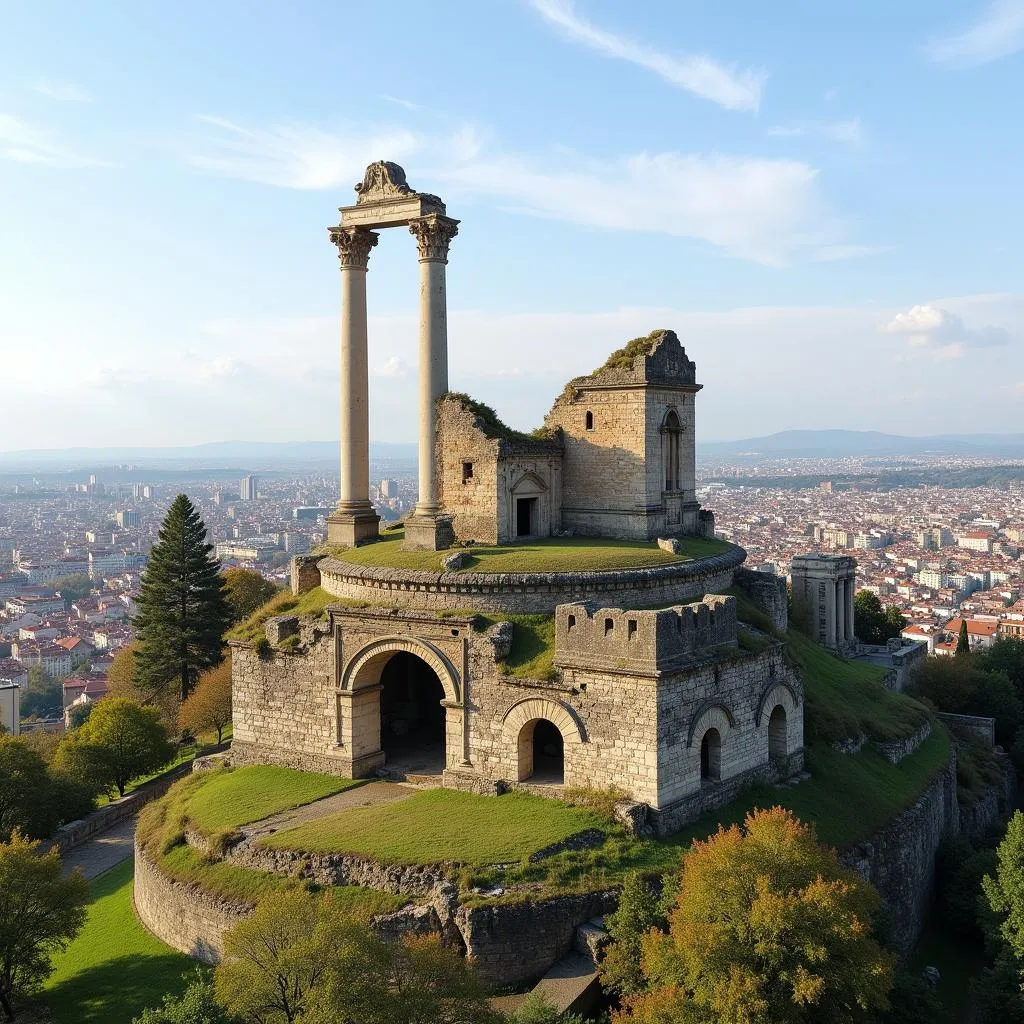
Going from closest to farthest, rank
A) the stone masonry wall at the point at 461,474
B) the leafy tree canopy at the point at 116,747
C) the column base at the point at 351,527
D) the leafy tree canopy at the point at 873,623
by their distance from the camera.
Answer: the stone masonry wall at the point at 461,474
the leafy tree canopy at the point at 116,747
the column base at the point at 351,527
the leafy tree canopy at the point at 873,623

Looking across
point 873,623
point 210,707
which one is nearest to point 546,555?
point 210,707

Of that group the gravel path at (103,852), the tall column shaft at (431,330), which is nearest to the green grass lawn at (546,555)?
the tall column shaft at (431,330)

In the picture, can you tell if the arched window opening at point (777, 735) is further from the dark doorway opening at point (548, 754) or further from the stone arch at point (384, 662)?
the stone arch at point (384, 662)

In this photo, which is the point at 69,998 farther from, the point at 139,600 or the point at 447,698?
the point at 139,600

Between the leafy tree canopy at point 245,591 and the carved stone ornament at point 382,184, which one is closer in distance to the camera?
the carved stone ornament at point 382,184

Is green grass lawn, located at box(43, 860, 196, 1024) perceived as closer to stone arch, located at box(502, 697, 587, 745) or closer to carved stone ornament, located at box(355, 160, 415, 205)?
stone arch, located at box(502, 697, 587, 745)

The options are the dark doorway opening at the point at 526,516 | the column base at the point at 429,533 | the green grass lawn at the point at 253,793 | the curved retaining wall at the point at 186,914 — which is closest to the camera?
the curved retaining wall at the point at 186,914

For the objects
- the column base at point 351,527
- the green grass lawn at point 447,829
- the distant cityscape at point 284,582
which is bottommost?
the distant cityscape at point 284,582

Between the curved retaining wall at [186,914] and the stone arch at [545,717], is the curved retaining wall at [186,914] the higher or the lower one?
the lower one
